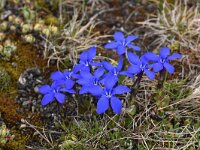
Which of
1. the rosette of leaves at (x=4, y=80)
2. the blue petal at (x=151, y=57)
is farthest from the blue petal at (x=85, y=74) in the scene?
the rosette of leaves at (x=4, y=80)

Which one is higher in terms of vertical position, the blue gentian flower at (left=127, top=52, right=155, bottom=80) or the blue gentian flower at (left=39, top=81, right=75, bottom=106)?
the blue gentian flower at (left=127, top=52, right=155, bottom=80)

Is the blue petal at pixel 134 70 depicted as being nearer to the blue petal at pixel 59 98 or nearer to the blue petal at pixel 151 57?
the blue petal at pixel 151 57

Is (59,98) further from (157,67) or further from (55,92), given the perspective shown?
(157,67)

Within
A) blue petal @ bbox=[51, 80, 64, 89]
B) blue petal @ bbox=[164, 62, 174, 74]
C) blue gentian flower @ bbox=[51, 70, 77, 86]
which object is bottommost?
blue petal @ bbox=[51, 80, 64, 89]

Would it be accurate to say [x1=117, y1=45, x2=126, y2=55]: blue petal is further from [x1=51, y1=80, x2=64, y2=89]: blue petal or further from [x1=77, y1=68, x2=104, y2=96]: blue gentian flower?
[x1=51, y1=80, x2=64, y2=89]: blue petal

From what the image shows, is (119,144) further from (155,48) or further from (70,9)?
(70,9)

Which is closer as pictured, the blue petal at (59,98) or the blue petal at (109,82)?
the blue petal at (109,82)

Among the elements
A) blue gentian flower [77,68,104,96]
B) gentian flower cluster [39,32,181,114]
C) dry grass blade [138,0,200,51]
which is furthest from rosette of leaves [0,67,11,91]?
dry grass blade [138,0,200,51]
